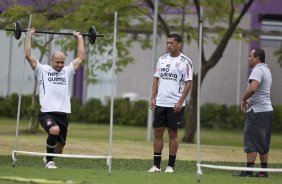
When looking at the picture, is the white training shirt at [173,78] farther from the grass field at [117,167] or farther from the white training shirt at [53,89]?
the white training shirt at [53,89]

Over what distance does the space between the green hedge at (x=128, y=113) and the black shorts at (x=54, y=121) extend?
21.1 metres

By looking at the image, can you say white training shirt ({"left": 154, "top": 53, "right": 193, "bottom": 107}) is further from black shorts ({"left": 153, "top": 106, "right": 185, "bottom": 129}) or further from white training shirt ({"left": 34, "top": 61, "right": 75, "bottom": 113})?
white training shirt ({"left": 34, "top": 61, "right": 75, "bottom": 113})

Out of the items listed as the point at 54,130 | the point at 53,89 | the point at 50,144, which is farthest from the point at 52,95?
the point at 50,144

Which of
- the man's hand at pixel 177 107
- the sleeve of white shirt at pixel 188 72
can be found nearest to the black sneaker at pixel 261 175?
the man's hand at pixel 177 107

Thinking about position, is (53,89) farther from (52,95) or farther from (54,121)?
(54,121)

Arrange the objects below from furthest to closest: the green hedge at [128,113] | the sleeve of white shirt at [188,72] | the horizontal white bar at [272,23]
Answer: the horizontal white bar at [272,23]
the green hedge at [128,113]
the sleeve of white shirt at [188,72]

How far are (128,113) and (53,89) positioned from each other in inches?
991

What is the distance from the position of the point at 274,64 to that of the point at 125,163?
13.6m

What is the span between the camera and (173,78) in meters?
13.3

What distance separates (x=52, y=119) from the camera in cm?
1337

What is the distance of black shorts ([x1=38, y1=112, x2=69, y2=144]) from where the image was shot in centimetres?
1328

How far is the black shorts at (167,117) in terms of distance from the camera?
522 inches

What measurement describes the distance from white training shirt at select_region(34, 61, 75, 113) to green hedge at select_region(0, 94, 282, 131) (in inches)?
841

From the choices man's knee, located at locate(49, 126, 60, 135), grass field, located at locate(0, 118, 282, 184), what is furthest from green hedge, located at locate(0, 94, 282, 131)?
man's knee, located at locate(49, 126, 60, 135)
